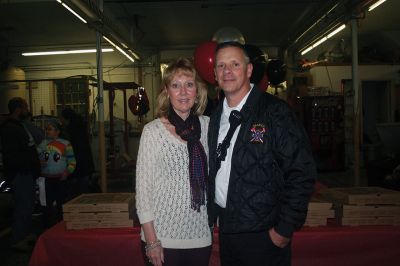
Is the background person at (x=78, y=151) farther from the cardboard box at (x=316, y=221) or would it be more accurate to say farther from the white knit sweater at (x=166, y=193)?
the white knit sweater at (x=166, y=193)

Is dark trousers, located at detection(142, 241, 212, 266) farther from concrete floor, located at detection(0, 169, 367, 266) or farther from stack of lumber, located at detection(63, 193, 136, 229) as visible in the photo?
concrete floor, located at detection(0, 169, 367, 266)

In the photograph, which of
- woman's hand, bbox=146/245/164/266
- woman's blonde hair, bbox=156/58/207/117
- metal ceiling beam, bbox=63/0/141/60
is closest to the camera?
woman's hand, bbox=146/245/164/266

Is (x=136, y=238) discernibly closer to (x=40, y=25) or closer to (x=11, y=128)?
(x=11, y=128)

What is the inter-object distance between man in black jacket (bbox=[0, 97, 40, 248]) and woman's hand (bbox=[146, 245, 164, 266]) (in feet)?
9.73

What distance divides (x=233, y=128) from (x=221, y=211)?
0.43 metres

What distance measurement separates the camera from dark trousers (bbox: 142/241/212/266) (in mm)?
1792

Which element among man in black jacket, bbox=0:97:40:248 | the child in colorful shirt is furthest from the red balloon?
the child in colorful shirt

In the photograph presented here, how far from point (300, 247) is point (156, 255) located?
4.73 feet

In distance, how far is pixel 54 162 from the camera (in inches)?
188

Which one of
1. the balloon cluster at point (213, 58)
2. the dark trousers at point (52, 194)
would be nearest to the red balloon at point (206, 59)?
the balloon cluster at point (213, 58)

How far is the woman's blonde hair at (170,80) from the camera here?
188cm

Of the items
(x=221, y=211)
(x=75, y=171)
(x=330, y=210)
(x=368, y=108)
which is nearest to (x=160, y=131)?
(x=221, y=211)

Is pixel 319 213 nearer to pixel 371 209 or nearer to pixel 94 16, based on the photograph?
pixel 371 209

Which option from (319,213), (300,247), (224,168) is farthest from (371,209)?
(224,168)
